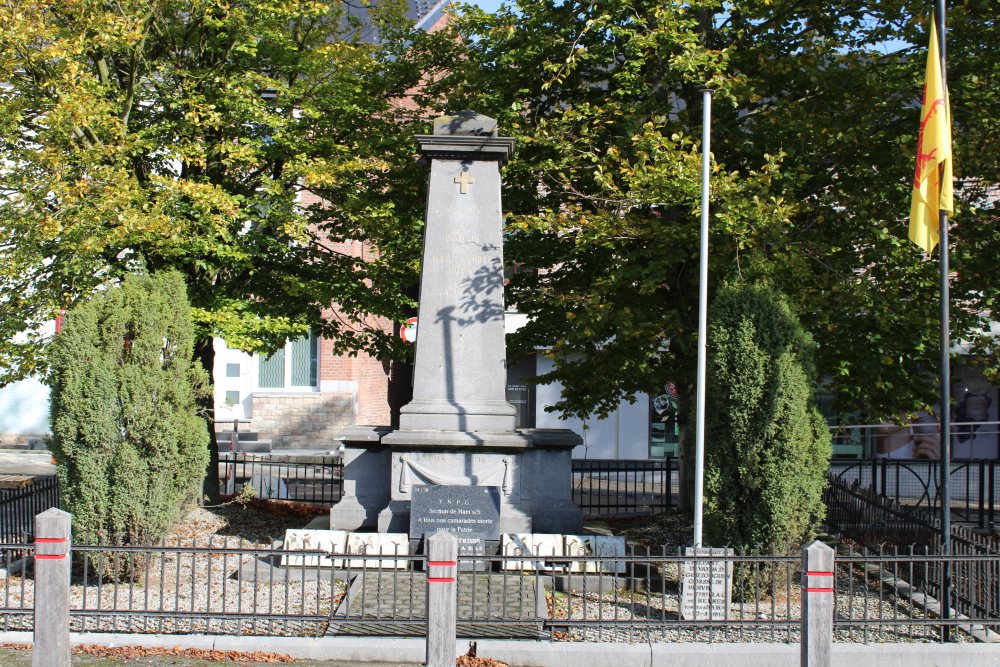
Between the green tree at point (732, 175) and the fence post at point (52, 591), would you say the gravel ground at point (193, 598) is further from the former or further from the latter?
the green tree at point (732, 175)

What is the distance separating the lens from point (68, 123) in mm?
11547

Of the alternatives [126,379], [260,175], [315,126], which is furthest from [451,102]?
[126,379]

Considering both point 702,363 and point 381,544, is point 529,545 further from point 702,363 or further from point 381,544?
point 702,363

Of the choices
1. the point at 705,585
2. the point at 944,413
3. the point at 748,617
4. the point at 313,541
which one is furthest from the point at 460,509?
the point at 944,413

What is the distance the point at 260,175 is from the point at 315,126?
3.76 feet

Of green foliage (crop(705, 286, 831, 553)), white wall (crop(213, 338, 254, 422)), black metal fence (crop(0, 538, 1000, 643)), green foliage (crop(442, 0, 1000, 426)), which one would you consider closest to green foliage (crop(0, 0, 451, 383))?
green foliage (crop(442, 0, 1000, 426))

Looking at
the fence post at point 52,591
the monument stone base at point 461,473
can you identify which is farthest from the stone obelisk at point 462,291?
the fence post at point 52,591

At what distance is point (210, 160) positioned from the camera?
13883 mm

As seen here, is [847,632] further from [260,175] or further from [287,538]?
[260,175]

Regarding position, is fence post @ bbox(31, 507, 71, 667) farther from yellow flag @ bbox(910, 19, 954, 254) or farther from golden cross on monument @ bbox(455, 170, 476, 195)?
yellow flag @ bbox(910, 19, 954, 254)

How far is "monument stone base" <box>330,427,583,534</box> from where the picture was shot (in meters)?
10.6

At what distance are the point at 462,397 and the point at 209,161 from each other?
5.62m

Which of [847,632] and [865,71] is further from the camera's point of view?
[865,71]

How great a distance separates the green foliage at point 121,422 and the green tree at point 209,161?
4.63ft
